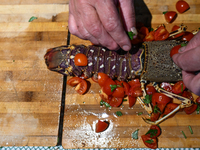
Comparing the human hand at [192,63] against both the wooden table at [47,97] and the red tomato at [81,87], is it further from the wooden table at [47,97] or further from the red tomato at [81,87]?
the red tomato at [81,87]

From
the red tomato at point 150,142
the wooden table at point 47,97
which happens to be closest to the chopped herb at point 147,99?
the wooden table at point 47,97

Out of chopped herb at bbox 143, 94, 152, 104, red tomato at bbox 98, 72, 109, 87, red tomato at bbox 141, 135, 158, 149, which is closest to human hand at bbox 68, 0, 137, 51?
red tomato at bbox 98, 72, 109, 87

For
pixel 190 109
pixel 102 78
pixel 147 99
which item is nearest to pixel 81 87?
pixel 102 78

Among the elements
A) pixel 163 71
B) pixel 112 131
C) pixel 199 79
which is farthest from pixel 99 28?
pixel 112 131

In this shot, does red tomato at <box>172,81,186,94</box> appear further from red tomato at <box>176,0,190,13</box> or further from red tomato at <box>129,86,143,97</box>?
red tomato at <box>176,0,190,13</box>

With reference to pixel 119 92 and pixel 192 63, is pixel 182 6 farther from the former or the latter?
pixel 119 92

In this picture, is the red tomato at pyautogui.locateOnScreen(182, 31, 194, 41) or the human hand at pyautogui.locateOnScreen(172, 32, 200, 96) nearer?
the human hand at pyautogui.locateOnScreen(172, 32, 200, 96)
